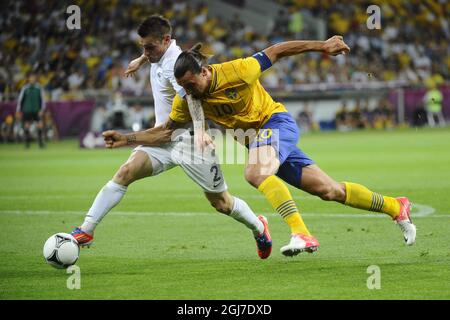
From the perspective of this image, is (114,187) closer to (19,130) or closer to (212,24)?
(19,130)

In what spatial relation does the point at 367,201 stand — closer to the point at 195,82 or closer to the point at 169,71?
the point at 195,82

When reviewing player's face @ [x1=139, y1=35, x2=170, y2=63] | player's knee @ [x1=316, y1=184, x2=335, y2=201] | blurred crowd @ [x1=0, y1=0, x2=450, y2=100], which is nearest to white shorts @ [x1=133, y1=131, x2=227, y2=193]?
player's face @ [x1=139, y1=35, x2=170, y2=63]

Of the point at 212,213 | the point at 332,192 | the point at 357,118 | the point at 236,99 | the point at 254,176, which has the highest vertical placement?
the point at 357,118

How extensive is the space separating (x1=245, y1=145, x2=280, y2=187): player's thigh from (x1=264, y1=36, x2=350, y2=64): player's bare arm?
2.66ft

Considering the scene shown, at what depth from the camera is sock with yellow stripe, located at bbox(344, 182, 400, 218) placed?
28.3 ft

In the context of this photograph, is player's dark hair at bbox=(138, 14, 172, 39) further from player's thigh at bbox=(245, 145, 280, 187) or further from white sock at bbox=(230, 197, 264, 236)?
white sock at bbox=(230, 197, 264, 236)

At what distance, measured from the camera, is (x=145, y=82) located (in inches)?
1347

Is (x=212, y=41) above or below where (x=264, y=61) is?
above


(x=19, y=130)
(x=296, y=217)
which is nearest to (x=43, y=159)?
(x=19, y=130)

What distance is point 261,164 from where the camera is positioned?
8.17 meters

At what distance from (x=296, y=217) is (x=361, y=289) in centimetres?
111

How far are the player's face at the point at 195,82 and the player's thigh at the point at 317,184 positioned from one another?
3.89 feet

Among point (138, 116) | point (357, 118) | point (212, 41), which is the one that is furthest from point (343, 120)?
point (138, 116)

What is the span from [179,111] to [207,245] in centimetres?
189
